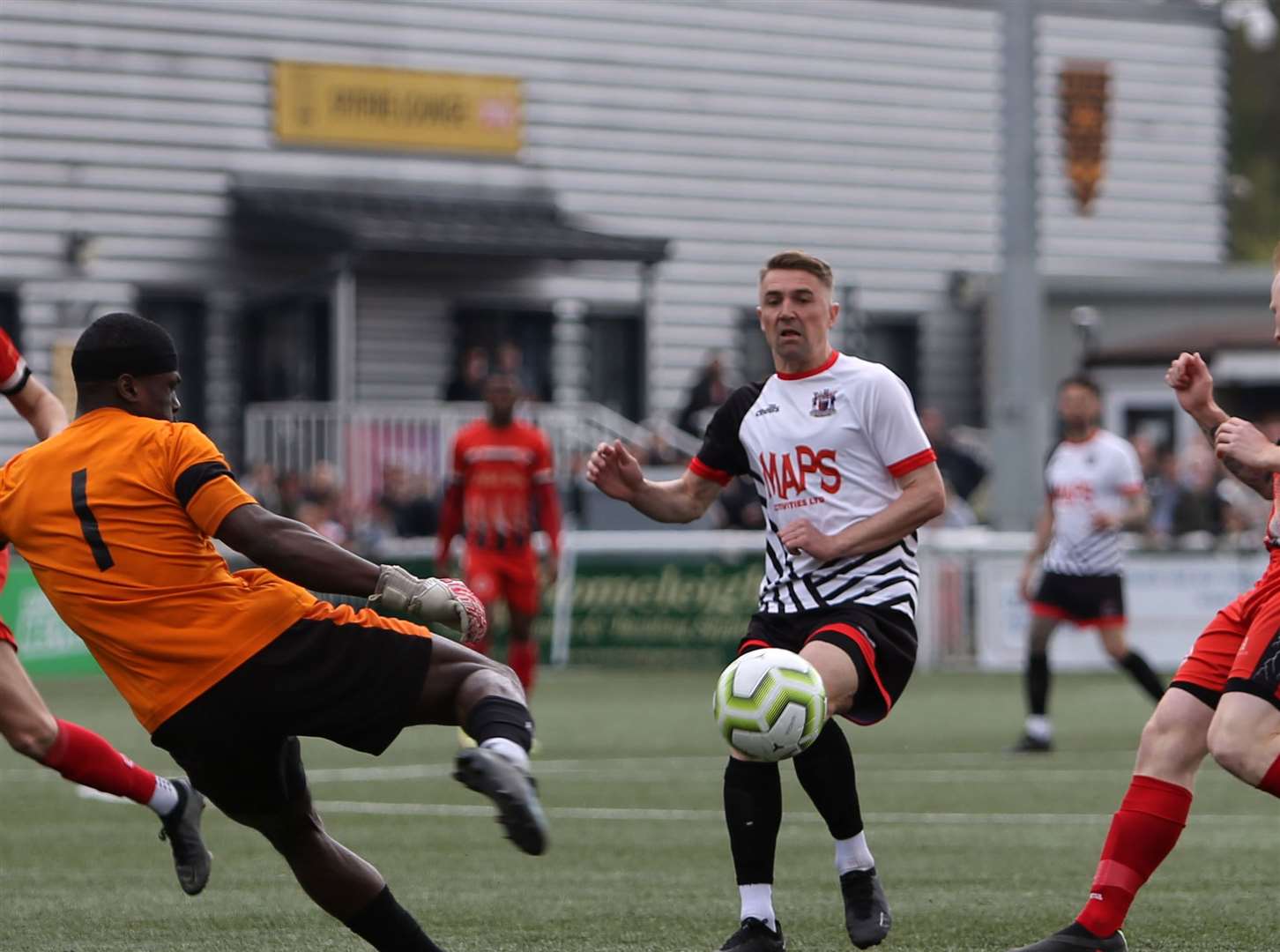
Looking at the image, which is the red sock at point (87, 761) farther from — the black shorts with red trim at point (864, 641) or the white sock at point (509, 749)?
the white sock at point (509, 749)

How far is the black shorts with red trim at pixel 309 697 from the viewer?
5.89 meters

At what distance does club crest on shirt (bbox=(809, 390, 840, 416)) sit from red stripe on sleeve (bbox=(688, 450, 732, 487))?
1.60ft

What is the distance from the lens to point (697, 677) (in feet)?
73.5

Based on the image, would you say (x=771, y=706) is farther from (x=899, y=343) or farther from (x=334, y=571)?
(x=899, y=343)

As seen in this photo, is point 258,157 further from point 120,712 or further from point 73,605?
point 73,605

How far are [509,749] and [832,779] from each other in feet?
6.91

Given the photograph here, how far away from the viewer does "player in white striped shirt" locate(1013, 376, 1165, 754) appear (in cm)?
1517

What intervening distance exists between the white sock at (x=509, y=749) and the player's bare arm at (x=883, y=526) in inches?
78.9

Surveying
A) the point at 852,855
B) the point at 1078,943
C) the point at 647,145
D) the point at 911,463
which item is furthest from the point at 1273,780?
the point at 647,145

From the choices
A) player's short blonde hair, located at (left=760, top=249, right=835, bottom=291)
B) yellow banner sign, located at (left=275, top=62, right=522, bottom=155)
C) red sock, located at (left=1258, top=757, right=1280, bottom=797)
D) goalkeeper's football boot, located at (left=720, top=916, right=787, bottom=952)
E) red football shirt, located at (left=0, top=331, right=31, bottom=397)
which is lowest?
goalkeeper's football boot, located at (left=720, top=916, right=787, bottom=952)

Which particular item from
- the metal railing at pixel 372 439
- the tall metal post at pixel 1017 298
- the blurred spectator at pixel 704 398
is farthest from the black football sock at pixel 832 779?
the metal railing at pixel 372 439

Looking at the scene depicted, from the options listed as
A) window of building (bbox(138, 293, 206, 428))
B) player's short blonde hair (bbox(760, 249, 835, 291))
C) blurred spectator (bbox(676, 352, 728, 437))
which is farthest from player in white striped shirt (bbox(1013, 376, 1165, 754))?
window of building (bbox(138, 293, 206, 428))

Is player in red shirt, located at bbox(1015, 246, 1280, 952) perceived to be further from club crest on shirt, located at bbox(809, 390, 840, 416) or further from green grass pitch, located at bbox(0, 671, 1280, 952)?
club crest on shirt, located at bbox(809, 390, 840, 416)

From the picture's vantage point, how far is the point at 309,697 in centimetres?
588
